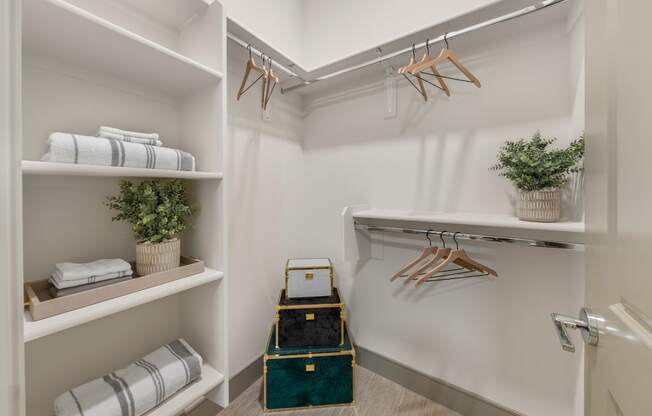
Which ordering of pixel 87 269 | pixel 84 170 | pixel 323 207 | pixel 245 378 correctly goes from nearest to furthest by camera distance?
pixel 84 170, pixel 87 269, pixel 245 378, pixel 323 207

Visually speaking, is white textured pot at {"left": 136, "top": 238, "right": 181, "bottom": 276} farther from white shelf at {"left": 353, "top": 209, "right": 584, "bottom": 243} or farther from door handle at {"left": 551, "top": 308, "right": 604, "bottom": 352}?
door handle at {"left": 551, "top": 308, "right": 604, "bottom": 352}

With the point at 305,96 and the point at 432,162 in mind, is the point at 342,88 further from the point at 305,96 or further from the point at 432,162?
the point at 432,162

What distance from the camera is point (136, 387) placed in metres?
0.81

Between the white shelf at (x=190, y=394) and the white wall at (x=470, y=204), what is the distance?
3.18 feet

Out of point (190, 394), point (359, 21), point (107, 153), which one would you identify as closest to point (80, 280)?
point (107, 153)

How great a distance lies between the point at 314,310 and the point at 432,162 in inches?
41.7

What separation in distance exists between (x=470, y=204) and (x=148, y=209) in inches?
56.1

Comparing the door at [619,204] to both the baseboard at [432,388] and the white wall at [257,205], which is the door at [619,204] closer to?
the baseboard at [432,388]

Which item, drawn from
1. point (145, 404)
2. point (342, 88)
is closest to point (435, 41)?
point (342, 88)

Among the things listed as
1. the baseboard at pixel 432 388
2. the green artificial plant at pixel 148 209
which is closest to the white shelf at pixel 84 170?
the green artificial plant at pixel 148 209

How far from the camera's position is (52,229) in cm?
82

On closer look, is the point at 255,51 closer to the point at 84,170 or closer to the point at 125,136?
the point at 125,136

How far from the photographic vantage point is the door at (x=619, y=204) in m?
0.34

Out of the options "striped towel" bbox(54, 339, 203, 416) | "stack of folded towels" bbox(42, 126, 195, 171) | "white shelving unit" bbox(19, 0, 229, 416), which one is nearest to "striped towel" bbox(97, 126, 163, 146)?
"stack of folded towels" bbox(42, 126, 195, 171)
